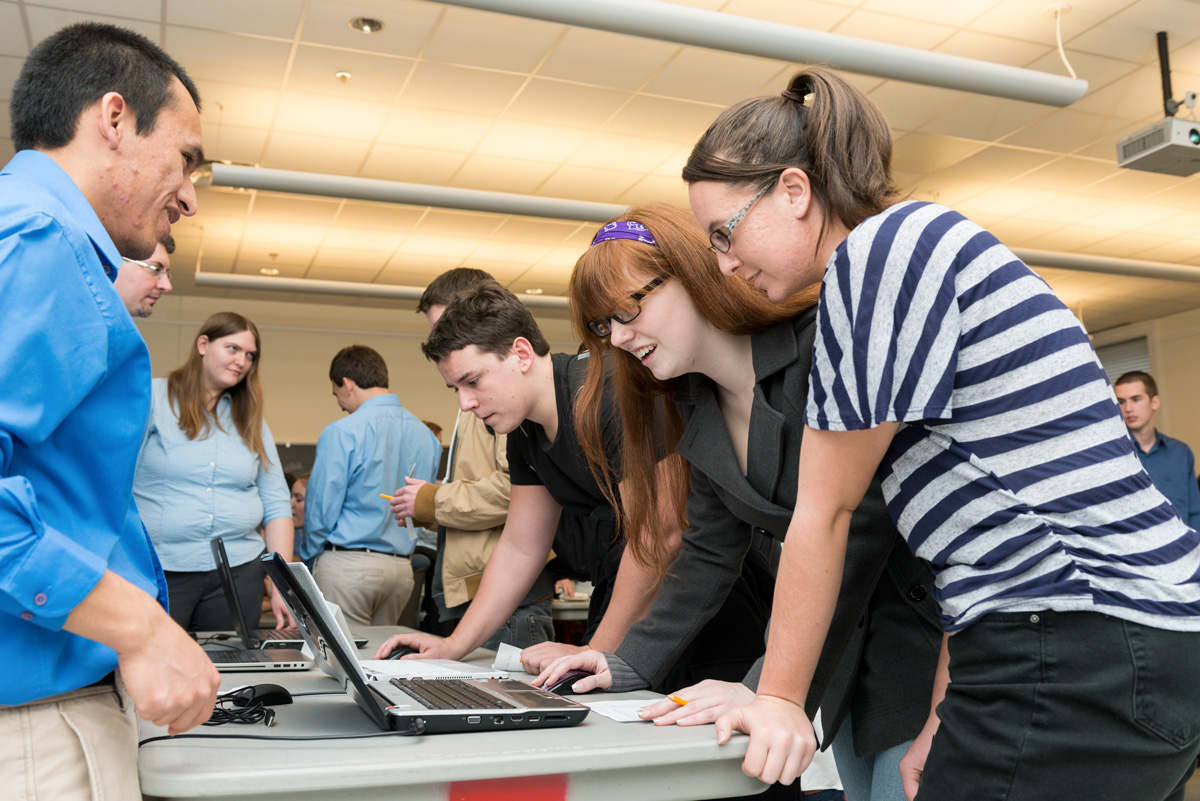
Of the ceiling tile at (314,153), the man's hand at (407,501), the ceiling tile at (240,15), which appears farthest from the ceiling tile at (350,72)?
the man's hand at (407,501)

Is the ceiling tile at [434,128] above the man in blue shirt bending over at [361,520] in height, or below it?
above

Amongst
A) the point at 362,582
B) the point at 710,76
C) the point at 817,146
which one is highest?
the point at 710,76

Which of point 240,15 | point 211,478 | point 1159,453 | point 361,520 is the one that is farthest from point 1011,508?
point 1159,453

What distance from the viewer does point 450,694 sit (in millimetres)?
1213

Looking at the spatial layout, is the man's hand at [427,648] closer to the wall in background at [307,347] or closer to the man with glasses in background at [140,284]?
the man with glasses in background at [140,284]

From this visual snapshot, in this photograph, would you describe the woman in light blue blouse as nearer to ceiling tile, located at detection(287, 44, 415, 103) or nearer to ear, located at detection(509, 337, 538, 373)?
ear, located at detection(509, 337, 538, 373)

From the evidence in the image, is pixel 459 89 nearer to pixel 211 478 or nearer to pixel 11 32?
pixel 11 32

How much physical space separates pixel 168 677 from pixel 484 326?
1204 millimetres

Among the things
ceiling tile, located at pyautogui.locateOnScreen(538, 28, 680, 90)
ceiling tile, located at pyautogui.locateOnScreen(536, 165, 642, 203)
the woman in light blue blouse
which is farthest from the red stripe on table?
ceiling tile, located at pyautogui.locateOnScreen(536, 165, 642, 203)

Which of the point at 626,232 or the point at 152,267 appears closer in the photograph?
the point at 626,232

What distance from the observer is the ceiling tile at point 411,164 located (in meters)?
5.67

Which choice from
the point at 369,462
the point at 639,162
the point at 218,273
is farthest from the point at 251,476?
the point at 218,273

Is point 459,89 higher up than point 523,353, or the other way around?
point 459,89

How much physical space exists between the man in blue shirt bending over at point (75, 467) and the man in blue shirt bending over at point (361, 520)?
2461mm
